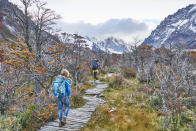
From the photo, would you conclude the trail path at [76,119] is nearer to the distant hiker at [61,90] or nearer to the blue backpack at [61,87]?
the distant hiker at [61,90]

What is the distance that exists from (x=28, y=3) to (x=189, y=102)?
12.8 m

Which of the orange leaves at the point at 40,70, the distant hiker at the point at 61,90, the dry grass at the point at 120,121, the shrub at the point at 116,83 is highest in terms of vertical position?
the orange leaves at the point at 40,70

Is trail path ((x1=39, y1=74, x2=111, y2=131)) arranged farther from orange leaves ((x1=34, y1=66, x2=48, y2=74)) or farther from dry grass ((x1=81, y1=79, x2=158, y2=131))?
orange leaves ((x1=34, y1=66, x2=48, y2=74))

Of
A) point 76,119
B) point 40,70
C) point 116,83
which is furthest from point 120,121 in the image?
point 116,83

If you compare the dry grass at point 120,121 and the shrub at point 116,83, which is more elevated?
the shrub at point 116,83

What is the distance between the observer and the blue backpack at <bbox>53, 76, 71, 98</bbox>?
5.05 m

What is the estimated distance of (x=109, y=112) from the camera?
21.3 feet

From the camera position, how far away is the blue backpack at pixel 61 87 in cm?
505

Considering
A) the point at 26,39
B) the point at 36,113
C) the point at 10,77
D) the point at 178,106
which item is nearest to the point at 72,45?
the point at 26,39

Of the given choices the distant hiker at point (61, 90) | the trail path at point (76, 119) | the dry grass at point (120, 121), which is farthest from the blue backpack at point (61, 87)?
the dry grass at point (120, 121)

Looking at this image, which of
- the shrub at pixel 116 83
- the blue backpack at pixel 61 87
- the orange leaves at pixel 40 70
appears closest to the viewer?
the blue backpack at pixel 61 87

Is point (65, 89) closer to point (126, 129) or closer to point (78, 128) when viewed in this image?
point (78, 128)

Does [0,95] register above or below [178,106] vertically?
above

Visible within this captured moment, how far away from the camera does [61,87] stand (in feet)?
16.8
